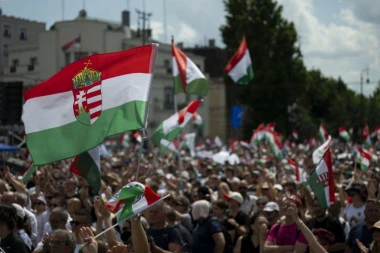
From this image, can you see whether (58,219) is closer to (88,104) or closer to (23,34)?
(88,104)

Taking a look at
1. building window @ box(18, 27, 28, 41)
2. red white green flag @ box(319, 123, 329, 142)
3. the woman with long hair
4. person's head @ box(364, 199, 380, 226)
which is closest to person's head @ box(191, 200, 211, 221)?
the woman with long hair

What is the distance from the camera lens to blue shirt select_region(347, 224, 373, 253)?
317 inches

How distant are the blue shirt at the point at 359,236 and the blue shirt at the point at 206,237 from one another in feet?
5.96

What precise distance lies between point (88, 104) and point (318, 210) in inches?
115

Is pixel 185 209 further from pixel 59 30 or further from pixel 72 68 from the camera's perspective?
pixel 59 30

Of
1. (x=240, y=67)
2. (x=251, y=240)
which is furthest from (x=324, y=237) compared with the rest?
(x=240, y=67)

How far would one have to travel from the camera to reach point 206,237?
9.60 m

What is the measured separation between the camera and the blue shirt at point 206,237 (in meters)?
9.56

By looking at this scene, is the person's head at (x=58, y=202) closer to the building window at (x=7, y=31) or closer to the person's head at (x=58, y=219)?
the person's head at (x=58, y=219)

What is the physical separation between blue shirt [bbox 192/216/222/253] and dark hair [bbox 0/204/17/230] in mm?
2749

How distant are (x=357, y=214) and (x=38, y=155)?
A: 14.6ft

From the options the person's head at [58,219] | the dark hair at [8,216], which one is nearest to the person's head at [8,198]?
the person's head at [58,219]

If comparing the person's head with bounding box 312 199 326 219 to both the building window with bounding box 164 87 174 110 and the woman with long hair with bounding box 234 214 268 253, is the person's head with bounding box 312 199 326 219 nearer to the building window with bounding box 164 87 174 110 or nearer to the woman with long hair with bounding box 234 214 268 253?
the woman with long hair with bounding box 234 214 268 253

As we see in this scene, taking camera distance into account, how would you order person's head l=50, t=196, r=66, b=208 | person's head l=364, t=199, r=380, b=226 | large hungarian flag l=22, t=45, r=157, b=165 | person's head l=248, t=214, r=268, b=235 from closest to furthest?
1. large hungarian flag l=22, t=45, r=157, b=165
2. person's head l=364, t=199, r=380, b=226
3. person's head l=248, t=214, r=268, b=235
4. person's head l=50, t=196, r=66, b=208
